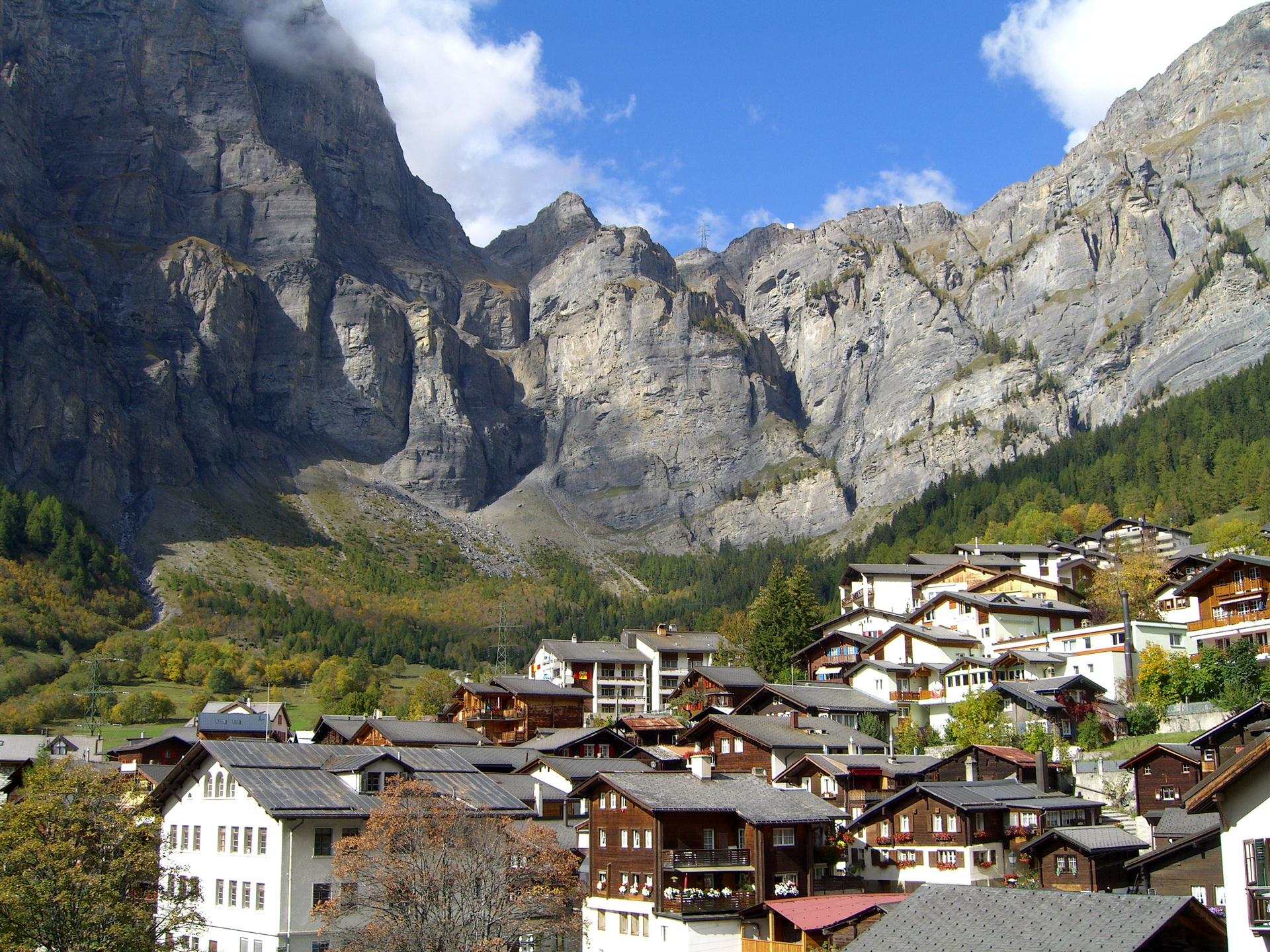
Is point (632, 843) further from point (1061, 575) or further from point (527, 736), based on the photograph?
point (1061, 575)

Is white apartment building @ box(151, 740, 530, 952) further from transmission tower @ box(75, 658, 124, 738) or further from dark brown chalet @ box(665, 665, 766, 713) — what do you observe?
transmission tower @ box(75, 658, 124, 738)

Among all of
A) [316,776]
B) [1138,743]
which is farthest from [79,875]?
[1138,743]

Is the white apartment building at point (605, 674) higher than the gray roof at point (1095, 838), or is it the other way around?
the white apartment building at point (605, 674)

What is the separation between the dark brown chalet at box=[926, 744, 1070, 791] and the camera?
64.7 meters

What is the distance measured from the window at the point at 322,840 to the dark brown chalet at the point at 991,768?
3109 cm

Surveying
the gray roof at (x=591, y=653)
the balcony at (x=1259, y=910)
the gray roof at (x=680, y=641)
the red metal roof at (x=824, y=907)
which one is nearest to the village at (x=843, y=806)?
the balcony at (x=1259, y=910)

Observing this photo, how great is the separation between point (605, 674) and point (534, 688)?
64.7ft

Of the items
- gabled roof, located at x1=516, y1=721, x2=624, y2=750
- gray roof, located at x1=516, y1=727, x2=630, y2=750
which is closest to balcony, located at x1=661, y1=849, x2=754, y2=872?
gabled roof, located at x1=516, y1=721, x2=624, y2=750

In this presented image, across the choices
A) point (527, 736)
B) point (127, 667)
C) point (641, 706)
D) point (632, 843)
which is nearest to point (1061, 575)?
point (641, 706)

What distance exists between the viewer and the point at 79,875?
42.0 m

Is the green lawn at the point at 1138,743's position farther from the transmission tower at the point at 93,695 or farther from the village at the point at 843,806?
the transmission tower at the point at 93,695

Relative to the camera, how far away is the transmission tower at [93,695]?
13062cm

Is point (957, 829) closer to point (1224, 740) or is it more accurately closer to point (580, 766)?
point (1224, 740)

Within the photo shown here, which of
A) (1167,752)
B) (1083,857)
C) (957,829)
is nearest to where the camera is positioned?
(1083,857)
